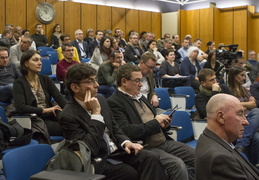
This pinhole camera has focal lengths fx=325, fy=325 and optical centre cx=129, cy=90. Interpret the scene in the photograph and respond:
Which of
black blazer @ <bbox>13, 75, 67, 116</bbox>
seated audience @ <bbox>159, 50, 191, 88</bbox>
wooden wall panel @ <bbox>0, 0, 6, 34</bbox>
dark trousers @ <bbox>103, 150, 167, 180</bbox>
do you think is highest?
wooden wall panel @ <bbox>0, 0, 6, 34</bbox>

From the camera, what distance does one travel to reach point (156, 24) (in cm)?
1230

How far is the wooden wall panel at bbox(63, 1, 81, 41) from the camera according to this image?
9930 mm

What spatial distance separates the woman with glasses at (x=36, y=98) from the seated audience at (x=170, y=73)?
2832 millimetres

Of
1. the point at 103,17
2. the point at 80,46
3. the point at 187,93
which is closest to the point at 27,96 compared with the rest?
the point at 187,93

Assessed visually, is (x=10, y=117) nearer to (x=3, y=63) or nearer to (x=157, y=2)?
(x=3, y=63)

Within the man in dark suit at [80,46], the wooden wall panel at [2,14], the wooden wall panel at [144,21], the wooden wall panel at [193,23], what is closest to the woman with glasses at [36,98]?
the man in dark suit at [80,46]

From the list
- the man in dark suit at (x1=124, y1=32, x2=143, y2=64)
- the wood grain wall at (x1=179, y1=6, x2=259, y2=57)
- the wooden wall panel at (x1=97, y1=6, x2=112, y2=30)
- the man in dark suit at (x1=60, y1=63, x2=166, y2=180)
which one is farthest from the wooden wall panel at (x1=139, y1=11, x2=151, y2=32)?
the man in dark suit at (x1=60, y1=63, x2=166, y2=180)

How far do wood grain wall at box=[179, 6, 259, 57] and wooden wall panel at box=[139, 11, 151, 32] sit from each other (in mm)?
1224

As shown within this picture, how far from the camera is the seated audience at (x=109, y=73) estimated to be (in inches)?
190

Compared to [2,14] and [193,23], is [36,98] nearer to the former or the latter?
[2,14]

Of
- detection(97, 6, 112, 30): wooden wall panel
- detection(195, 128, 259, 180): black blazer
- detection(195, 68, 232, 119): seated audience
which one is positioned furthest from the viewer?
detection(97, 6, 112, 30): wooden wall panel

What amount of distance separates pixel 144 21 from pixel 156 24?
0.61 metres

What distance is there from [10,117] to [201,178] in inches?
88.3

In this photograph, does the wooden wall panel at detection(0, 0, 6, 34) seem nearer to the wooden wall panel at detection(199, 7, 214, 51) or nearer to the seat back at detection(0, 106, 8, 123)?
the seat back at detection(0, 106, 8, 123)
